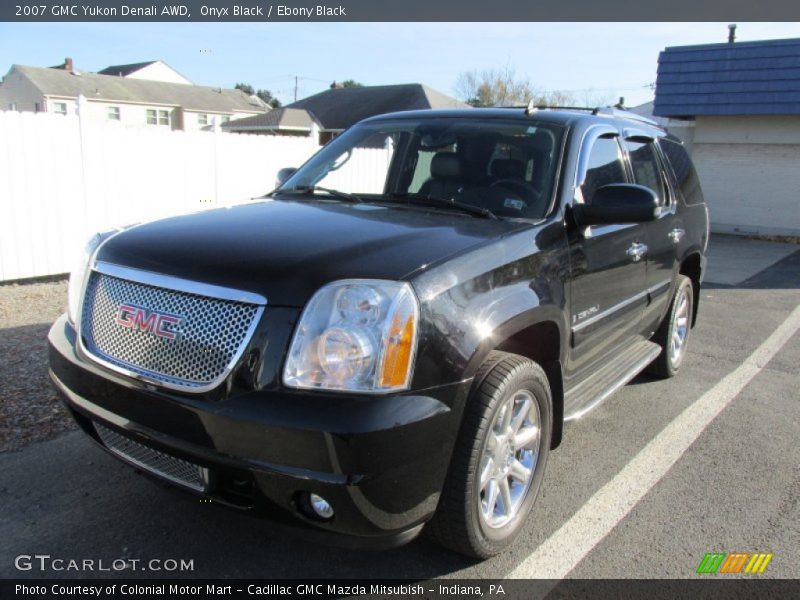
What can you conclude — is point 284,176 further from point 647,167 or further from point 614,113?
point 647,167

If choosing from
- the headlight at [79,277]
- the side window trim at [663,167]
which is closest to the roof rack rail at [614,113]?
the side window trim at [663,167]

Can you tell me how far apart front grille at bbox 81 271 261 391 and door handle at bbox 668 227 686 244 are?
3.54 m

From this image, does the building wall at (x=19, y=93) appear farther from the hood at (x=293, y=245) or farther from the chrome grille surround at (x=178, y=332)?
the chrome grille surround at (x=178, y=332)

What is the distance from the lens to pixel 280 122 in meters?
38.7

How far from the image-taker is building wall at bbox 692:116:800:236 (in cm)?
1538

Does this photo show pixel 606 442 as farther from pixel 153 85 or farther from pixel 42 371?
pixel 153 85

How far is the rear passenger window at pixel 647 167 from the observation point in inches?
172

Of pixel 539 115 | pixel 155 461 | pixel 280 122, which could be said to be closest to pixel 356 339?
pixel 155 461

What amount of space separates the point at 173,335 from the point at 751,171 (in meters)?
16.7

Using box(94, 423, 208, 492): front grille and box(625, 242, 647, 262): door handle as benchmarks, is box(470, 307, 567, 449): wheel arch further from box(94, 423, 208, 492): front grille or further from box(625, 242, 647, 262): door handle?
box(94, 423, 208, 492): front grille

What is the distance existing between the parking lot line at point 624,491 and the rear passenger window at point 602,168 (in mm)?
1566

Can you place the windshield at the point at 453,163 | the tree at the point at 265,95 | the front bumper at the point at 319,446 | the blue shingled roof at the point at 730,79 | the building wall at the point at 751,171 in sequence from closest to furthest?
the front bumper at the point at 319,446 < the windshield at the point at 453,163 < the blue shingled roof at the point at 730,79 < the building wall at the point at 751,171 < the tree at the point at 265,95

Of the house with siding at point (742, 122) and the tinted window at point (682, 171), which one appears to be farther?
the house with siding at point (742, 122)

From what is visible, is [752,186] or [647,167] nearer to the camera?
[647,167]
